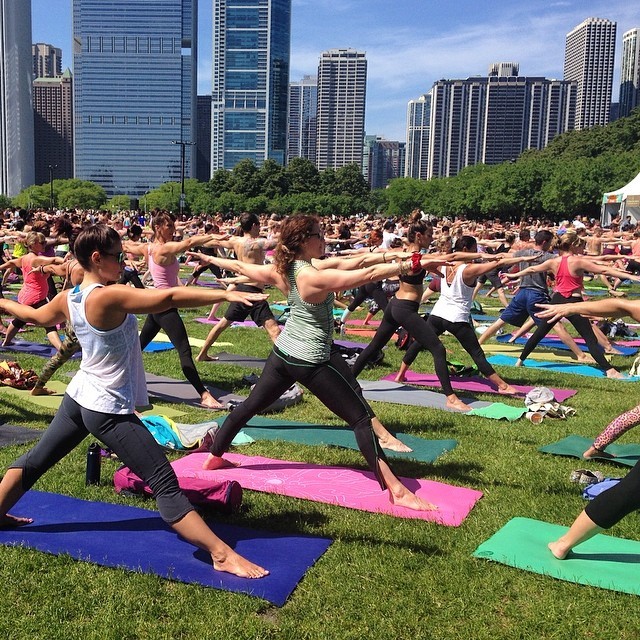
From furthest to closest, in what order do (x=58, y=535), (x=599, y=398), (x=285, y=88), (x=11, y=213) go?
(x=285, y=88) → (x=11, y=213) → (x=599, y=398) → (x=58, y=535)

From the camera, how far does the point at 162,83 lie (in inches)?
6678

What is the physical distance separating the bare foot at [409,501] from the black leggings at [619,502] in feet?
4.22

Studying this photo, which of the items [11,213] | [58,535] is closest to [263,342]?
[58,535]

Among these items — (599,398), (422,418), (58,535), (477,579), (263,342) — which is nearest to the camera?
(477,579)

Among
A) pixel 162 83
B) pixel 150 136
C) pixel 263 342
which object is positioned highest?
pixel 162 83

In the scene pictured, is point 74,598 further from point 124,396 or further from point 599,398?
point 599,398

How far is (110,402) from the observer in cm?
391

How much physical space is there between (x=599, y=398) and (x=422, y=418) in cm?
249

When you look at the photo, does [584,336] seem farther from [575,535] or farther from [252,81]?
[252,81]

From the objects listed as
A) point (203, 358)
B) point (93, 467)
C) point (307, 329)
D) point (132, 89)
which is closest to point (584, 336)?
point (203, 358)

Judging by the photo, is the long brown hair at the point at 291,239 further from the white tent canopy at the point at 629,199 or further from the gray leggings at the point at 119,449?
the white tent canopy at the point at 629,199

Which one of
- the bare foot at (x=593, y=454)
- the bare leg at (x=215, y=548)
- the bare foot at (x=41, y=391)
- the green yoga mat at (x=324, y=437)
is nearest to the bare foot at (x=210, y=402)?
the green yoga mat at (x=324, y=437)

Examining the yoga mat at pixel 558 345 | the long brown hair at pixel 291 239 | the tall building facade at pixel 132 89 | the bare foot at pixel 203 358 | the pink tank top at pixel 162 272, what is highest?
the tall building facade at pixel 132 89

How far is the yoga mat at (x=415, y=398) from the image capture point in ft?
25.2
